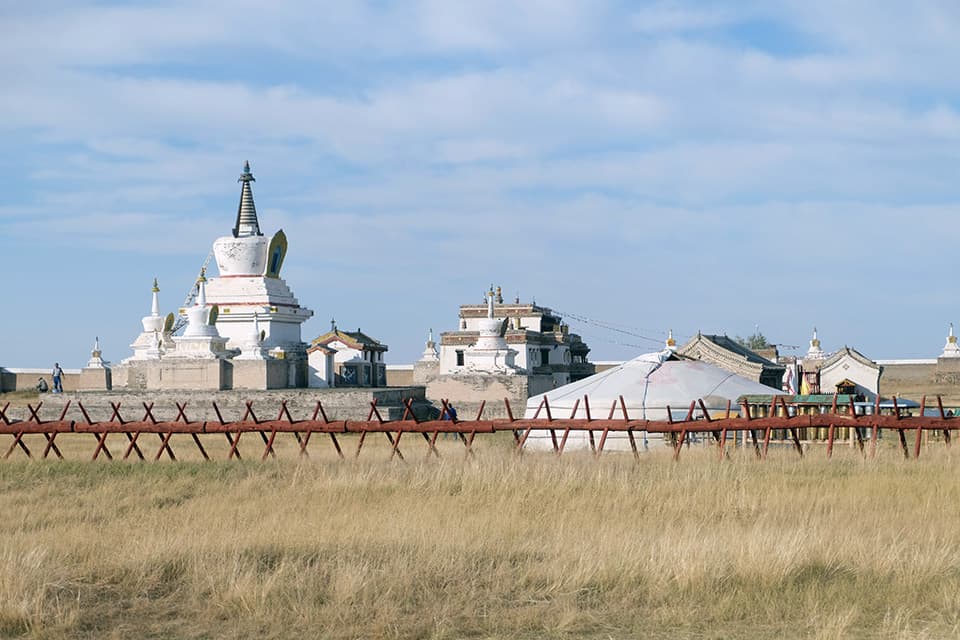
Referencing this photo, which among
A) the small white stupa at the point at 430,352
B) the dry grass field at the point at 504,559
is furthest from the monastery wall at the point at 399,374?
the dry grass field at the point at 504,559

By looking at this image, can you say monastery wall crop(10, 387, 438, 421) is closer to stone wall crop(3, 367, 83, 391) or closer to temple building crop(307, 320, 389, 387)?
temple building crop(307, 320, 389, 387)

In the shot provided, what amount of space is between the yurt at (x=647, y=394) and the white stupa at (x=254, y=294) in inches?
799

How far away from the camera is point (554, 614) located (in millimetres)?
8922

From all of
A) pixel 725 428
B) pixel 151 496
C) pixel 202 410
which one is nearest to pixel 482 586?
pixel 151 496

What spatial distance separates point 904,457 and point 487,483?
6.80 m

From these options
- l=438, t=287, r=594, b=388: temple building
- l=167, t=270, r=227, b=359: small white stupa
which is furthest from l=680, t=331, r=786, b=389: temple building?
l=167, t=270, r=227, b=359: small white stupa

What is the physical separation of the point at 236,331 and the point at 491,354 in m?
10.5

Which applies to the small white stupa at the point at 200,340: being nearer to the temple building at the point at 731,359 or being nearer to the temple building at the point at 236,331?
the temple building at the point at 236,331

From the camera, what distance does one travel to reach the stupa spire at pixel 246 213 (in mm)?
52688

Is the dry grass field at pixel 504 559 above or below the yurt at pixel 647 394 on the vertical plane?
below

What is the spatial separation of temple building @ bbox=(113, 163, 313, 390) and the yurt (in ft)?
51.0

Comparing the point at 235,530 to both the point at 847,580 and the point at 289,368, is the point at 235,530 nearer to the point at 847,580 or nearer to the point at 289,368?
the point at 847,580

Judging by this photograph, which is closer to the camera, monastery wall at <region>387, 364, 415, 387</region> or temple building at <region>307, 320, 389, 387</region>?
temple building at <region>307, 320, 389, 387</region>

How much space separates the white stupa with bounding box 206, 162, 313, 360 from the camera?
48.2 m
